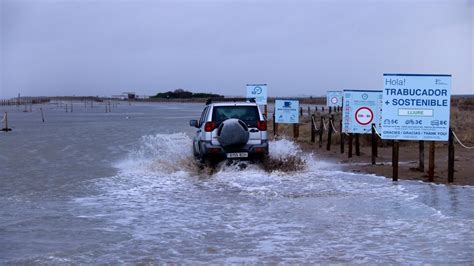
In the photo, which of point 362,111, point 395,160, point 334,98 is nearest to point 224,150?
point 395,160

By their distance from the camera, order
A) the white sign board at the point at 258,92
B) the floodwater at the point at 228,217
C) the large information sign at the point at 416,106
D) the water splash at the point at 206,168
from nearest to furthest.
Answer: the floodwater at the point at 228,217, the large information sign at the point at 416,106, the water splash at the point at 206,168, the white sign board at the point at 258,92

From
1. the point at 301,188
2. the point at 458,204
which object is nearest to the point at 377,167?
the point at 301,188

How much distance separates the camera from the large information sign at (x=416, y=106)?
558 inches

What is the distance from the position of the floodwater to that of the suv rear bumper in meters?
0.33

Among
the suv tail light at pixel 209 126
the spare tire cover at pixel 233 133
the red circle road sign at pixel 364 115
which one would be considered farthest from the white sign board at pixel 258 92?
the spare tire cover at pixel 233 133

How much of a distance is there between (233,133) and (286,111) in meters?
10.5

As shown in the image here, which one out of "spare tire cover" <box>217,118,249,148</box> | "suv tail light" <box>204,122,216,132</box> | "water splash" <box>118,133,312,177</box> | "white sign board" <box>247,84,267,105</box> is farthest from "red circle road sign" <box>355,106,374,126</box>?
"white sign board" <box>247,84,267,105</box>

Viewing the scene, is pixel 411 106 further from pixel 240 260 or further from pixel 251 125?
pixel 240 260

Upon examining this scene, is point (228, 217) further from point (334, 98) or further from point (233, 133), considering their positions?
point (334, 98)

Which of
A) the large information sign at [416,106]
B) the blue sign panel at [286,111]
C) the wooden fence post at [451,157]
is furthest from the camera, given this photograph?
the blue sign panel at [286,111]

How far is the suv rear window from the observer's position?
15.9m

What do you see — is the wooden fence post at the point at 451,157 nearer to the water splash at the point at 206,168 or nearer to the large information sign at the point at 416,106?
the large information sign at the point at 416,106

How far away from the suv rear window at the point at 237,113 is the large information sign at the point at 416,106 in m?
3.41

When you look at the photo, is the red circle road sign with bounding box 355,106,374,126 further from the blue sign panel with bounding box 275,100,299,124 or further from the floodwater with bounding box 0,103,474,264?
the blue sign panel with bounding box 275,100,299,124
